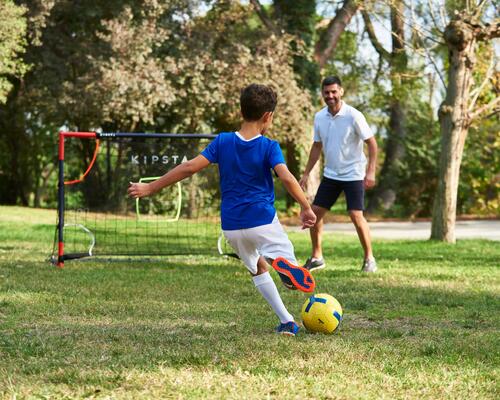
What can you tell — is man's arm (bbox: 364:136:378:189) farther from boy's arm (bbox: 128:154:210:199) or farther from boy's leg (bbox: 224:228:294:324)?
boy's arm (bbox: 128:154:210:199)

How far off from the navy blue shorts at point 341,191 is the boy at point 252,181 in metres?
3.66

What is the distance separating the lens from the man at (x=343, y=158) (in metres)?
8.84

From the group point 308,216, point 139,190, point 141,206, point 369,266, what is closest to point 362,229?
point 369,266

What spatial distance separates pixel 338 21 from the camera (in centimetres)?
2430

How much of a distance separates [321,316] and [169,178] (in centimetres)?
132

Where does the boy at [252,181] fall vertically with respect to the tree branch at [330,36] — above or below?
below

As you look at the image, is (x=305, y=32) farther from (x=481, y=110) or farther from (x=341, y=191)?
(x=341, y=191)

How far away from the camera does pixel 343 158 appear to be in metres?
8.99

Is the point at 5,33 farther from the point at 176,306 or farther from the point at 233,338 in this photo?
the point at 233,338

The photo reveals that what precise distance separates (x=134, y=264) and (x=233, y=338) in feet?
16.3

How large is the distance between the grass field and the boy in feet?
1.92

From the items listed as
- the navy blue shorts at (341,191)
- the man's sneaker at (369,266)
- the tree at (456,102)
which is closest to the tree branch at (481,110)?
the tree at (456,102)

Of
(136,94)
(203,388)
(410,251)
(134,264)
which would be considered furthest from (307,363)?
(136,94)

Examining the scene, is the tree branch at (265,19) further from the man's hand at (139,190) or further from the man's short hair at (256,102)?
the man's hand at (139,190)
